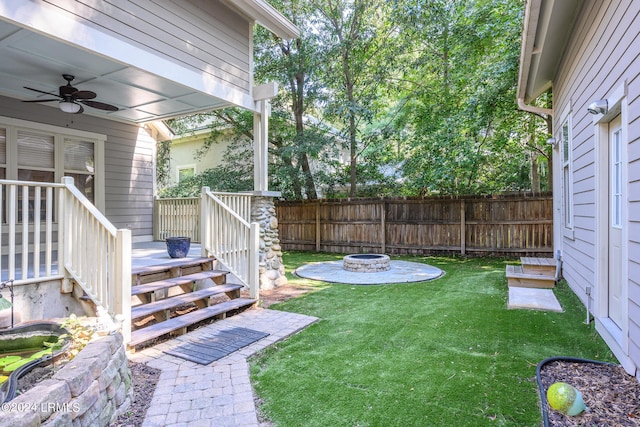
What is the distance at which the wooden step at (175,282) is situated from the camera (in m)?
A: 4.08

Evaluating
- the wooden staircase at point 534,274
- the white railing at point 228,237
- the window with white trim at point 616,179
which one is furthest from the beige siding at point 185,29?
the wooden staircase at point 534,274

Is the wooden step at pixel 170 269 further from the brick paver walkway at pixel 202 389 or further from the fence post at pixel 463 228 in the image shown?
the fence post at pixel 463 228

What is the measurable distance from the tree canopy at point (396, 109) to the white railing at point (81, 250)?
6952 mm

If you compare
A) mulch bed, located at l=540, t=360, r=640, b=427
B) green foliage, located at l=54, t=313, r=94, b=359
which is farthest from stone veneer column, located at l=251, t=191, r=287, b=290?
mulch bed, located at l=540, t=360, r=640, b=427

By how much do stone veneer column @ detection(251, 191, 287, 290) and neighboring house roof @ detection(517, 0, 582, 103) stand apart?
177 inches

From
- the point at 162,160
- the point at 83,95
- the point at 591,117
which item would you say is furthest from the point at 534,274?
the point at 162,160

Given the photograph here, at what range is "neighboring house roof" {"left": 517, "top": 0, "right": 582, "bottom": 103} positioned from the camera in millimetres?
4375

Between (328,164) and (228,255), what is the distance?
6.96 metres

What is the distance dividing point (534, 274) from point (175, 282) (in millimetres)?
5637

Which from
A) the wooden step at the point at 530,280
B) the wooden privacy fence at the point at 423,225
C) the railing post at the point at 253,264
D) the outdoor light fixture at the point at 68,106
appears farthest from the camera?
the wooden privacy fence at the point at 423,225

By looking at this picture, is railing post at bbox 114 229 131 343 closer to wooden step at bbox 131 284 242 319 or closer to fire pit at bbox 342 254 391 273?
wooden step at bbox 131 284 242 319

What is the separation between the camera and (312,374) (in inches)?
117

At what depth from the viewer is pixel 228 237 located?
546 centimetres

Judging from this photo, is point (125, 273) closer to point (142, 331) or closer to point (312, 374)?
point (142, 331)
